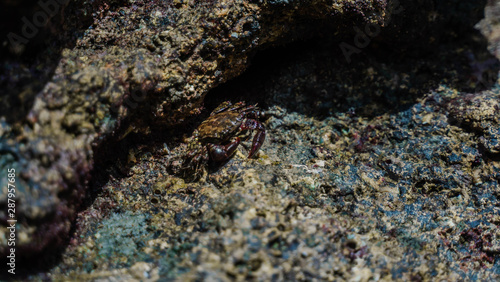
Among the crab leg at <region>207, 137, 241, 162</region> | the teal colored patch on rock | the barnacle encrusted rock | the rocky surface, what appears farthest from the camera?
the crab leg at <region>207, 137, 241, 162</region>

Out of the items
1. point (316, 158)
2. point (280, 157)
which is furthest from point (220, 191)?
point (316, 158)

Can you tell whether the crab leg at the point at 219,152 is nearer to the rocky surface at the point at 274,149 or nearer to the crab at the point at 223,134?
the crab at the point at 223,134

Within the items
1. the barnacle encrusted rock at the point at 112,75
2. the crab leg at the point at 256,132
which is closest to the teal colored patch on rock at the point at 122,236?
the barnacle encrusted rock at the point at 112,75

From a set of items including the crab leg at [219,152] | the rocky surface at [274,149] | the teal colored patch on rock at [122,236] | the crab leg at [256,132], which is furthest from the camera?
the crab leg at [256,132]

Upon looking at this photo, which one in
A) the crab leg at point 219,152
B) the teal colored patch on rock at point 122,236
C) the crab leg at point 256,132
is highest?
the crab leg at point 256,132

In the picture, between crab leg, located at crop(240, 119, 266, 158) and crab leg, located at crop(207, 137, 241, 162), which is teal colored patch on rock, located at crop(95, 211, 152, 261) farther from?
crab leg, located at crop(240, 119, 266, 158)

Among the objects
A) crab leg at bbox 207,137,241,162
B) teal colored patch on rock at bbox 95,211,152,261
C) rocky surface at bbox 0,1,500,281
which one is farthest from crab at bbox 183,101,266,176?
teal colored patch on rock at bbox 95,211,152,261

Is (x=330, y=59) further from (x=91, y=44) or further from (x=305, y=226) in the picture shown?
(x=91, y=44)
